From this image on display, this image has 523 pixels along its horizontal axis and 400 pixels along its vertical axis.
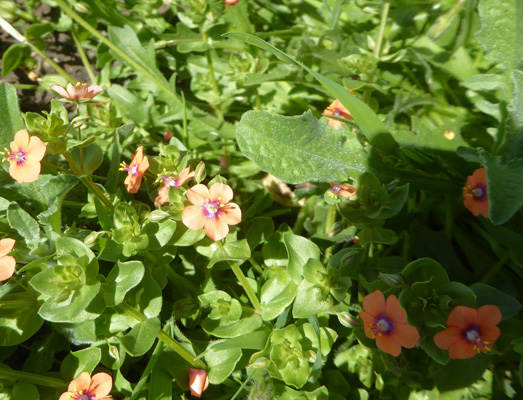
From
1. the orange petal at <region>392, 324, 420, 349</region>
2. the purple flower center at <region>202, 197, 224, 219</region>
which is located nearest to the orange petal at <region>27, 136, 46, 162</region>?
the purple flower center at <region>202, 197, 224, 219</region>

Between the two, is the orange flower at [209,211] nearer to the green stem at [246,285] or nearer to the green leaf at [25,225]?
the green stem at [246,285]

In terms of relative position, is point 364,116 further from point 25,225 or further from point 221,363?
point 25,225

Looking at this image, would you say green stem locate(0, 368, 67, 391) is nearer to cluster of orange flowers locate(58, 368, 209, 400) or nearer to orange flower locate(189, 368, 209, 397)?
cluster of orange flowers locate(58, 368, 209, 400)

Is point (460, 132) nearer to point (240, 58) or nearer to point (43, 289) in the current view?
point (240, 58)

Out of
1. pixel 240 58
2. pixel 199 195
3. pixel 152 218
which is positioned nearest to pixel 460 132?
pixel 240 58

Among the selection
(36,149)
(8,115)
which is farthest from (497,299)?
(8,115)

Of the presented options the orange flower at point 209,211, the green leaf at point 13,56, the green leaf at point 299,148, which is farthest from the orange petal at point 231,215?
the green leaf at point 13,56
